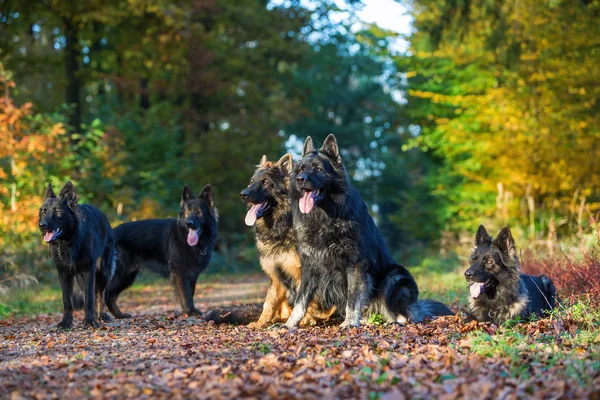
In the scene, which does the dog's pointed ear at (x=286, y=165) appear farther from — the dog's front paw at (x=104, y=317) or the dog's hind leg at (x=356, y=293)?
the dog's front paw at (x=104, y=317)

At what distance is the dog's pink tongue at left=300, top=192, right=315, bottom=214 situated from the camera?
7.26 m

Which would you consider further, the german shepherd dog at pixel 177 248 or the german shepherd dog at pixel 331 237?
the german shepherd dog at pixel 177 248

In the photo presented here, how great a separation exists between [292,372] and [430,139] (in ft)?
65.5

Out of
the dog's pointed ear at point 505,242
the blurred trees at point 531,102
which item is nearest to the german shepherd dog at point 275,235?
the dog's pointed ear at point 505,242

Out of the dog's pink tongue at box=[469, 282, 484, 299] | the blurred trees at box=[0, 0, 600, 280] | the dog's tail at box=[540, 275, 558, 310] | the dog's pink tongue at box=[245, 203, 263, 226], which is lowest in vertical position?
the dog's tail at box=[540, 275, 558, 310]

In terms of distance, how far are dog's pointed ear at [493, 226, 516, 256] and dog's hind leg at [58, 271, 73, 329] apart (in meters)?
4.91

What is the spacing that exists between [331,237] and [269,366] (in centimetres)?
241

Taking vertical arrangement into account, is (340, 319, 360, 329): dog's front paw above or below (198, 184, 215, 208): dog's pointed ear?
below

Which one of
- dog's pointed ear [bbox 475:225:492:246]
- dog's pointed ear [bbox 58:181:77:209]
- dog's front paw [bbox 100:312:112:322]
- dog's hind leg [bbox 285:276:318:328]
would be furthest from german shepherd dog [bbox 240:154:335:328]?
dog's front paw [bbox 100:312:112:322]

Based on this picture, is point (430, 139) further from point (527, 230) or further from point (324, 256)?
point (324, 256)

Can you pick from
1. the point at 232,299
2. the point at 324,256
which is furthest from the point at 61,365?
the point at 232,299

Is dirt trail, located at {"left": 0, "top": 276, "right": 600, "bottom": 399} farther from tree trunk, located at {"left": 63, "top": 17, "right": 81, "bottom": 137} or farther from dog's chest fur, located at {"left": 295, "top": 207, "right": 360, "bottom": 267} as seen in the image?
tree trunk, located at {"left": 63, "top": 17, "right": 81, "bottom": 137}

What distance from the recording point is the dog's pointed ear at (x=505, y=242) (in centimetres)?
755

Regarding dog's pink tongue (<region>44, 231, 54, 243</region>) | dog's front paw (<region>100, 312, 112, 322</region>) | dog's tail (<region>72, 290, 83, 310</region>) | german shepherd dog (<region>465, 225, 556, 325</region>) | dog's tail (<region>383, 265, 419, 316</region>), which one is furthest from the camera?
dog's front paw (<region>100, 312, 112, 322</region>)
